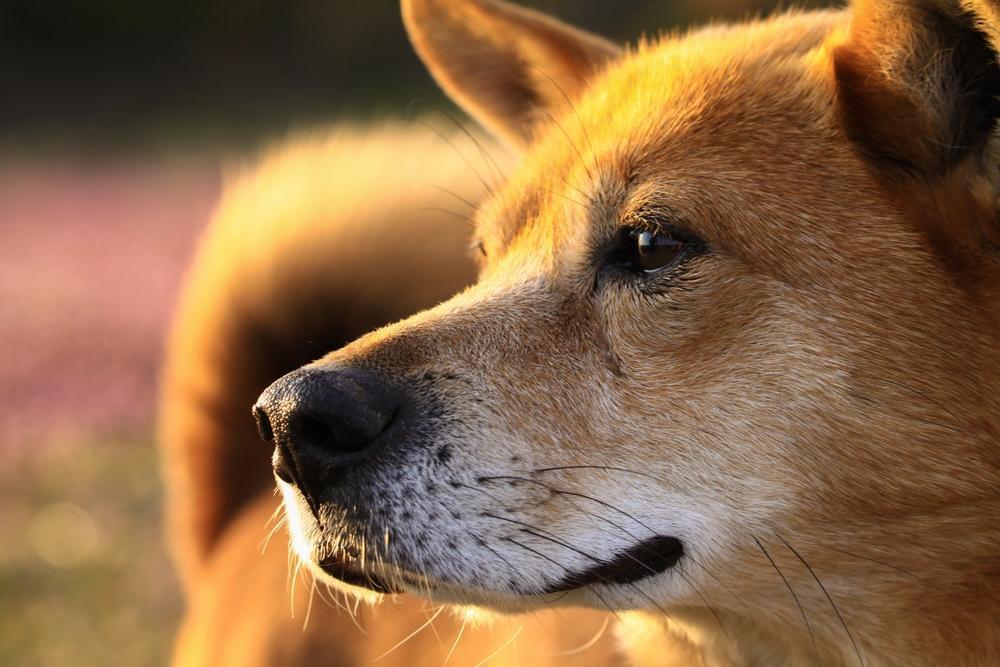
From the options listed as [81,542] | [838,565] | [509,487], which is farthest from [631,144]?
[81,542]

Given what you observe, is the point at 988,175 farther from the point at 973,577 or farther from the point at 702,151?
the point at 973,577

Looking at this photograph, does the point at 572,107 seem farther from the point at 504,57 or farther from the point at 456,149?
the point at 456,149

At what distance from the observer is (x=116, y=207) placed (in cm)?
1171

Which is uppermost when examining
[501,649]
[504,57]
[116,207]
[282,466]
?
[504,57]

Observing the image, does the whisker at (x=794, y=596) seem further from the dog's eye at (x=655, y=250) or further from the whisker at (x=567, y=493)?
the dog's eye at (x=655, y=250)

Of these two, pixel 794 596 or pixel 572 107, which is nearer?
pixel 794 596

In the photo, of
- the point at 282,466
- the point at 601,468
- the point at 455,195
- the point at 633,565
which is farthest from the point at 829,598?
the point at 455,195

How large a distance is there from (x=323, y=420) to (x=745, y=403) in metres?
0.71

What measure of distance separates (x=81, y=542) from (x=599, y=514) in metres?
3.79

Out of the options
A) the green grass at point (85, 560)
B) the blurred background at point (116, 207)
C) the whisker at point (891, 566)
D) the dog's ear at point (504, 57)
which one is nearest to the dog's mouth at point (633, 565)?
the whisker at point (891, 566)

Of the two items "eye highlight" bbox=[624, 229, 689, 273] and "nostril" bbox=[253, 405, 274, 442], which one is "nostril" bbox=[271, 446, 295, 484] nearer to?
"nostril" bbox=[253, 405, 274, 442]

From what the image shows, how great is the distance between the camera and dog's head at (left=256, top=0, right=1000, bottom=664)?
191 centimetres

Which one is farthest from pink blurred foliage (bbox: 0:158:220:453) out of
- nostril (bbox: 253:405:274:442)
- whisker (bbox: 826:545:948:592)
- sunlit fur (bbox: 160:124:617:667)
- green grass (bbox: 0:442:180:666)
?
whisker (bbox: 826:545:948:592)

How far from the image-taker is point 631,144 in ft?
7.18
